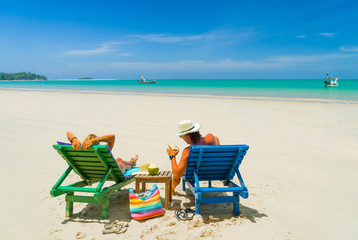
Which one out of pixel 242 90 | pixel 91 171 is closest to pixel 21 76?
pixel 242 90

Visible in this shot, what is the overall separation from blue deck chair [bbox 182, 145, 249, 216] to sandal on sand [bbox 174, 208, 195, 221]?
0.31ft

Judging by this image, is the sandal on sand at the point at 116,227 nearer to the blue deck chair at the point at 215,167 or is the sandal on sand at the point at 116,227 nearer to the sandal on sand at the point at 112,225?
the sandal on sand at the point at 112,225

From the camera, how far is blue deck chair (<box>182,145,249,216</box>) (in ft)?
11.5

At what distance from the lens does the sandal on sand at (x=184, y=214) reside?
358cm

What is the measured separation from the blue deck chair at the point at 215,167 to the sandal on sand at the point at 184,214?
0.10 m

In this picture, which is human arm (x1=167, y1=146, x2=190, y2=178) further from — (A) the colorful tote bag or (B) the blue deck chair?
(A) the colorful tote bag

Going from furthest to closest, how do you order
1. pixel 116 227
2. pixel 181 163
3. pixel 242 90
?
pixel 242 90 < pixel 181 163 < pixel 116 227

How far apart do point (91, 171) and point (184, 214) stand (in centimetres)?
155

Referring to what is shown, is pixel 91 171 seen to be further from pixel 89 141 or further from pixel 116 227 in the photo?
pixel 116 227

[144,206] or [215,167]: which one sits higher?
[215,167]

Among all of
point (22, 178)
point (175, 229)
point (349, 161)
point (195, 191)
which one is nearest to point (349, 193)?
point (349, 161)

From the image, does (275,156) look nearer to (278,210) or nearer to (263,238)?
(278,210)

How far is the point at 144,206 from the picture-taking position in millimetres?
3600

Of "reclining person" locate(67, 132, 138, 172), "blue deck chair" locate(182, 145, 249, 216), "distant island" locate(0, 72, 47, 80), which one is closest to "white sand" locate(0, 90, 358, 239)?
"blue deck chair" locate(182, 145, 249, 216)
